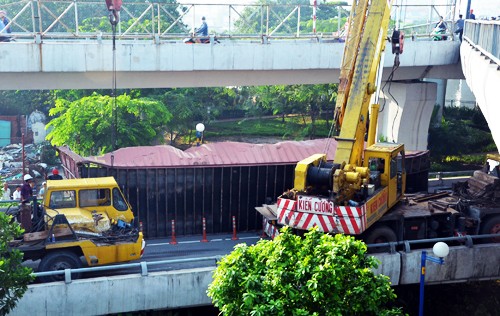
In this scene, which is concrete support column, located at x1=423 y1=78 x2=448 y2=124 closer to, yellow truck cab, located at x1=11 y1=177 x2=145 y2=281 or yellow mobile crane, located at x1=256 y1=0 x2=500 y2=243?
yellow mobile crane, located at x1=256 y1=0 x2=500 y2=243

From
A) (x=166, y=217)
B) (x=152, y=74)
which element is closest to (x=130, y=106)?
(x=152, y=74)

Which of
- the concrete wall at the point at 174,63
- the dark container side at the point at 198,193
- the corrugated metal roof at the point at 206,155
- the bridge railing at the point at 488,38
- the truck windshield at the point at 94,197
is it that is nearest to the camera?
the bridge railing at the point at 488,38

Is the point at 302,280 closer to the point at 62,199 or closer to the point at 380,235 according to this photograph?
the point at 380,235

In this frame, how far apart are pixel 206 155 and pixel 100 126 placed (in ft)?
31.5

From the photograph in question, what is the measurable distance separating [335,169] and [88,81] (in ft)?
33.5

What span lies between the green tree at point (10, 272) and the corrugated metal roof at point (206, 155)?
6079 mm

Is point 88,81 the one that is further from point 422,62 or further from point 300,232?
point 422,62

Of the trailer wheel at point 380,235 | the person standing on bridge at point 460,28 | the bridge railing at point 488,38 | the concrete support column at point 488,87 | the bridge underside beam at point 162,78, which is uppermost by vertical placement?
the person standing on bridge at point 460,28

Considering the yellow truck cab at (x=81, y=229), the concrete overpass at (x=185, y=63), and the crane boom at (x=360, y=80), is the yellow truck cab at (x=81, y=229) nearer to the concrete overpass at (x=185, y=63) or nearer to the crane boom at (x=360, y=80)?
the crane boom at (x=360, y=80)

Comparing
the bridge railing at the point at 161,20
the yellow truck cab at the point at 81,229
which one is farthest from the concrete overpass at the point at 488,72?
the yellow truck cab at the point at 81,229

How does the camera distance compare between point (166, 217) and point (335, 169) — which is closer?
point (335, 169)

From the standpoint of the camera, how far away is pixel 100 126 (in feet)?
87.5

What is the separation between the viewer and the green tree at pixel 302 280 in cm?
916

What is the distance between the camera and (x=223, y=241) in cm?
1786
